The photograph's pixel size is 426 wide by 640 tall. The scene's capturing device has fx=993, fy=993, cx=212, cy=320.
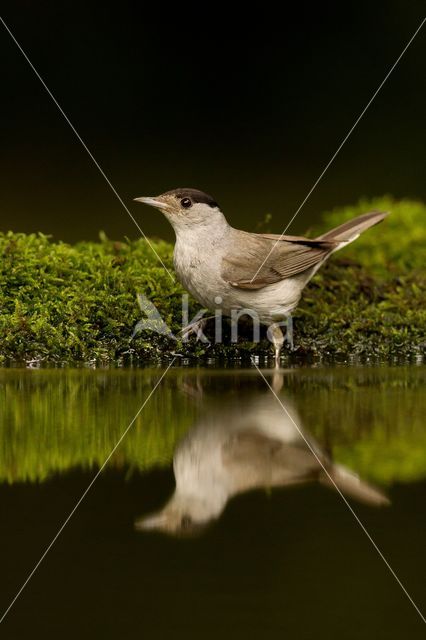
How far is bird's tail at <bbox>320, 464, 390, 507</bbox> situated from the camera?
375 centimetres

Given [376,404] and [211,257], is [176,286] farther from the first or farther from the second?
[376,404]

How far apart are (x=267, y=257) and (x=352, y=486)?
314 centimetres

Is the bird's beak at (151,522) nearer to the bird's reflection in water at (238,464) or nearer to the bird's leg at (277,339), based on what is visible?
the bird's reflection in water at (238,464)

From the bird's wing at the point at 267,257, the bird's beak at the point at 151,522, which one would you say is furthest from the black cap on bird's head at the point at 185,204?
the bird's beak at the point at 151,522

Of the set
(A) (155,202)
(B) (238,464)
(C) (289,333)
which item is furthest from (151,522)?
(C) (289,333)

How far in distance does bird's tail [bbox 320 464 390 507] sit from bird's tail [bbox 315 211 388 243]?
3365mm

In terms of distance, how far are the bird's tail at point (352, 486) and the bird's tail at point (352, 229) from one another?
132 inches

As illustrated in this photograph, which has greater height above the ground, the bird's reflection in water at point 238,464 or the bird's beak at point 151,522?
the bird's reflection in water at point 238,464

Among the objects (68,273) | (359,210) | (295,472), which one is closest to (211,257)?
(68,273)

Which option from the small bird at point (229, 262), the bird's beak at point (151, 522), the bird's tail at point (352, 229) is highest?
the bird's tail at point (352, 229)

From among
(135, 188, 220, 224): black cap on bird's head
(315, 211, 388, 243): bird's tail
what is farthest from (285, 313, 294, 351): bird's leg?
(135, 188, 220, 224): black cap on bird's head

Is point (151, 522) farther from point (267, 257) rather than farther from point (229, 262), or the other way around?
point (267, 257)

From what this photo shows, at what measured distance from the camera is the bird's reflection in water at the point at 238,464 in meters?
3.67

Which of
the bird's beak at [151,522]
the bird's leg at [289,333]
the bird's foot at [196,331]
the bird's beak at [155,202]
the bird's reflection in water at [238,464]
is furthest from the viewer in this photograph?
the bird's leg at [289,333]
